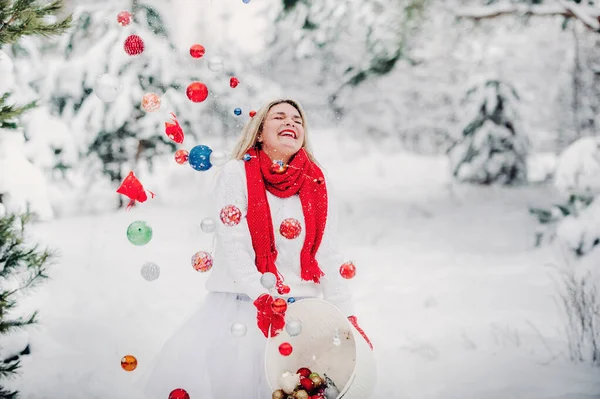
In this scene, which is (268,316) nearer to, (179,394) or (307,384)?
(307,384)

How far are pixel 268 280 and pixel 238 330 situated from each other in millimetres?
270

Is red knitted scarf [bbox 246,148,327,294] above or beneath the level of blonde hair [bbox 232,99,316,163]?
beneath

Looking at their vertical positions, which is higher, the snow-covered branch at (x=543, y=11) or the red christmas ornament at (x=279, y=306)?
the snow-covered branch at (x=543, y=11)

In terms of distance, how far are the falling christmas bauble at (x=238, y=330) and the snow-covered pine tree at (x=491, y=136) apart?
901cm

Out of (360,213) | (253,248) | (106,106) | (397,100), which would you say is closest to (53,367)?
(253,248)

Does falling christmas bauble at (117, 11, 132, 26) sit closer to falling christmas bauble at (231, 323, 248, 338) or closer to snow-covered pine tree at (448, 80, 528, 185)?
falling christmas bauble at (231, 323, 248, 338)

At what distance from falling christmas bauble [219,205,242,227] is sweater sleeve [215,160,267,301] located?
0.27 ft

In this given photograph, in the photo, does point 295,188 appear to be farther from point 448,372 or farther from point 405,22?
point 405,22

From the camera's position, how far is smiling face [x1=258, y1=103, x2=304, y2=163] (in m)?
2.76

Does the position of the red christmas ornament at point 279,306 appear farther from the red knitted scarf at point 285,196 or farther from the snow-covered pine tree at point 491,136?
the snow-covered pine tree at point 491,136

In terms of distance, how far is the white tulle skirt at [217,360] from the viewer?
2.65 m

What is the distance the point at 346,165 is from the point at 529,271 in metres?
9.46

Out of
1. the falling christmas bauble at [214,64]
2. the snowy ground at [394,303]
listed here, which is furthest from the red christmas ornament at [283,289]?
the snowy ground at [394,303]

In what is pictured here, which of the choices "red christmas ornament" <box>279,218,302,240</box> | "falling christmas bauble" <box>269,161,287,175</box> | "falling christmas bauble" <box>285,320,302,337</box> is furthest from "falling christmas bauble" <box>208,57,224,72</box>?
"falling christmas bauble" <box>285,320,302,337</box>
